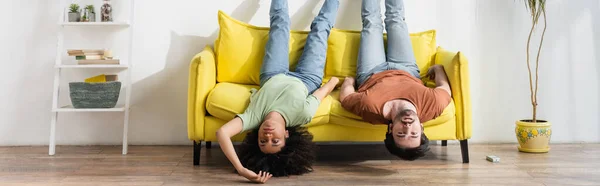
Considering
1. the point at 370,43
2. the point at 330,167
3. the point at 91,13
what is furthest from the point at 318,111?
the point at 91,13

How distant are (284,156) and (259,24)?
135 cm

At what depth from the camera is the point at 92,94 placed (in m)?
3.10

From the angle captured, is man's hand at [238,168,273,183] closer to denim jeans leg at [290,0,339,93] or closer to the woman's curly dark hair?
the woman's curly dark hair

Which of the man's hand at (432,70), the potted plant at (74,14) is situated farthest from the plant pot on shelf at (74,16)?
the man's hand at (432,70)

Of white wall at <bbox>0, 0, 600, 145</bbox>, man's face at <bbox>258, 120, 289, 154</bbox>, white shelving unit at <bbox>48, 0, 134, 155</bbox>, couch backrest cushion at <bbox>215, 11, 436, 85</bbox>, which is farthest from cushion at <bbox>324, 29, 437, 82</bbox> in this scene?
white shelving unit at <bbox>48, 0, 134, 155</bbox>

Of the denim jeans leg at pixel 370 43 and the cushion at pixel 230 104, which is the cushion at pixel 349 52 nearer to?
the denim jeans leg at pixel 370 43

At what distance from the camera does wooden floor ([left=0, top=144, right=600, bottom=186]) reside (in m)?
2.41

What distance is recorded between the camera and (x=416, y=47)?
3.24m

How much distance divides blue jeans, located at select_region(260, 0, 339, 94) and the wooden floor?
1.69 ft

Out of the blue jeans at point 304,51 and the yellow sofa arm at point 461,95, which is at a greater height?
the blue jeans at point 304,51

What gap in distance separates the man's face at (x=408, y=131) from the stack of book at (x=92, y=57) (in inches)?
73.9

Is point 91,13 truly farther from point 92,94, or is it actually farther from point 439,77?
point 439,77

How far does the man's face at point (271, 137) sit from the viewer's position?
2379 mm

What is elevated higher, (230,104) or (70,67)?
(70,67)
